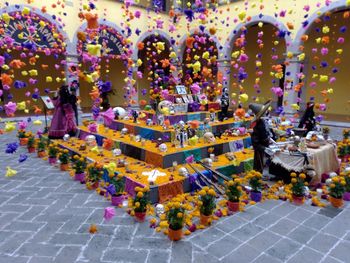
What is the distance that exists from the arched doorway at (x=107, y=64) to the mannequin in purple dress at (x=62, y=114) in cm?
547

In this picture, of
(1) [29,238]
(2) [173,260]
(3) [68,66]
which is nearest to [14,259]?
(1) [29,238]

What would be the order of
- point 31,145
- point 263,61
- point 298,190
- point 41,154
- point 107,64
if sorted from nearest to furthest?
point 298,190
point 41,154
point 31,145
point 263,61
point 107,64

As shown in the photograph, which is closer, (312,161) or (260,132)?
(312,161)

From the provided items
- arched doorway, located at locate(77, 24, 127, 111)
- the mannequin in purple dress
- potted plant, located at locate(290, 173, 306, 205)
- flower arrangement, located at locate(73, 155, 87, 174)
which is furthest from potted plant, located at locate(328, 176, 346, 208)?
arched doorway, located at locate(77, 24, 127, 111)

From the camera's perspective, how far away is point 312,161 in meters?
5.44

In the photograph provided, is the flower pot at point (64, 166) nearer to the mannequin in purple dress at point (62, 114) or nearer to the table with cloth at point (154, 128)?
the table with cloth at point (154, 128)

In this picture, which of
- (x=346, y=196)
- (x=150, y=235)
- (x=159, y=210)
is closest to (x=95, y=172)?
(x=159, y=210)

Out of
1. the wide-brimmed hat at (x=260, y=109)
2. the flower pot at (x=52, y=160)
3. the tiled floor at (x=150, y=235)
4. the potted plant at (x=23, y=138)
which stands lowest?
the tiled floor at (x=150, y=235)

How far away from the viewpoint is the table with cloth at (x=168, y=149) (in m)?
6.09

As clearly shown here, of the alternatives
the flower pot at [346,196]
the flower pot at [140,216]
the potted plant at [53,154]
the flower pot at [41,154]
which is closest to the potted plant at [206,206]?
the flower pot at [140,216]

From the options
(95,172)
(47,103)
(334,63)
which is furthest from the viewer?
(334,63)

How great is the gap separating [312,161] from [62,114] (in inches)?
300

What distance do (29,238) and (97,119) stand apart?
8.40 meters

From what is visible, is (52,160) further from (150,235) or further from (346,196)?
(346,196)
